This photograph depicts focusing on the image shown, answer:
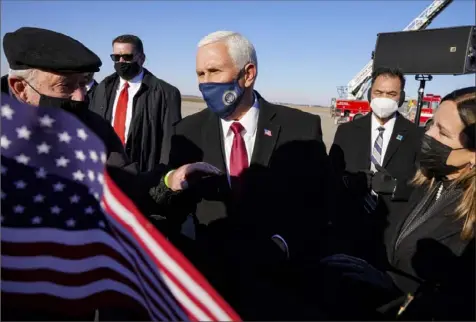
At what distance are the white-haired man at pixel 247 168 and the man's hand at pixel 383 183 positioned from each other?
109 cm

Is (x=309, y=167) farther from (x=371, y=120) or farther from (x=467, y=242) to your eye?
(x=371, y=120)

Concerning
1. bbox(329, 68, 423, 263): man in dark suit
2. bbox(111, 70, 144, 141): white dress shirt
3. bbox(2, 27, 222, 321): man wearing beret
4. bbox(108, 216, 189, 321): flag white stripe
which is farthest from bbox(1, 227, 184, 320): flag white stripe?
bbox(111, 70, 144, 141): white dress shirt

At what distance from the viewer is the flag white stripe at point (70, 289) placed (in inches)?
49.6

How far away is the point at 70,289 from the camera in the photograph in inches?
51.3

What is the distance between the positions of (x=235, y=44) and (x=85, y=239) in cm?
140

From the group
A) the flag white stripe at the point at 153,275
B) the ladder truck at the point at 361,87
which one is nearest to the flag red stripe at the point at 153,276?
the flag white stripe at the point at 153,275

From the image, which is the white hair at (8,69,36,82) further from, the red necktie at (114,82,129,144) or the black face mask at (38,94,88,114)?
the red necktie at (114,82,129,144)

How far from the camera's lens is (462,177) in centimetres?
178

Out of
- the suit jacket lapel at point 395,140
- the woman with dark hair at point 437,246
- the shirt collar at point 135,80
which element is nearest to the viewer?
the woman with dark hair at point 437,246

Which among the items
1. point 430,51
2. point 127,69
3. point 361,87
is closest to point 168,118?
point 127,69

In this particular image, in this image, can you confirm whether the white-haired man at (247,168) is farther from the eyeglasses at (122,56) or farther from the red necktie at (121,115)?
the eyeglasses at (122,56)

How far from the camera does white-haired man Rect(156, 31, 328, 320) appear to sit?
2.09m

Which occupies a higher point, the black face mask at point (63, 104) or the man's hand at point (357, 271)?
the black face mask at point (63, 104)

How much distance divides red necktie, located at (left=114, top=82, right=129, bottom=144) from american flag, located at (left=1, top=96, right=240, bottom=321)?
3130mm
